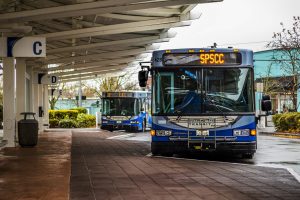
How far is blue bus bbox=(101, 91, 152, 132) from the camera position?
3903 centimetres

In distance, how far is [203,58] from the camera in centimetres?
1662

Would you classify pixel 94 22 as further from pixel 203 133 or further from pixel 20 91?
pixel 203 133

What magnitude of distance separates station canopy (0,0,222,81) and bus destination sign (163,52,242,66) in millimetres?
2183

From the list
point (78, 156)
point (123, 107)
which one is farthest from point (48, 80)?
point (78, 156)

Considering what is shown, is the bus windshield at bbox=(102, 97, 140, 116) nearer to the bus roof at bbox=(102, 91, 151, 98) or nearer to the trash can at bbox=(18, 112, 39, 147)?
the bus roof at bbox=(102, 91, 151, 98)

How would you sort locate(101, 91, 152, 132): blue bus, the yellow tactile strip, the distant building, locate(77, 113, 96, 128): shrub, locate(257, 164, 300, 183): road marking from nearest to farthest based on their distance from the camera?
the yellow tactile strip → locate(257, 164, 300, 183): road marking → locate(101, 91, 152, 132): blue bus → locate(77, 113, 96, 128): shrub → the distant building

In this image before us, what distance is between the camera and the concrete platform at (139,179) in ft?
31.8

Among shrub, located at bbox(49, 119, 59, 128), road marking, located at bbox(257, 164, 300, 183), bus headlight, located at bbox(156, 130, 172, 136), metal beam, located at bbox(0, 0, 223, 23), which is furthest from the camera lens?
shrub, located at bbox(49, 119, 59, 128)

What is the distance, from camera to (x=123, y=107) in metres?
39.3

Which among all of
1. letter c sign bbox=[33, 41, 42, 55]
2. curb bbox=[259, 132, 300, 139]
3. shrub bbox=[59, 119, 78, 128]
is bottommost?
curb bbox=[259, 132, 300, 139]

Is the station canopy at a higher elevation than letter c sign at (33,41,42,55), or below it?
higher

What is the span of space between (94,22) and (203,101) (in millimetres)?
9836

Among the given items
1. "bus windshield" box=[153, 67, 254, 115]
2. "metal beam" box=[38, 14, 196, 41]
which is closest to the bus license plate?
"bus windshield" box=[153, 67, 254, 115]

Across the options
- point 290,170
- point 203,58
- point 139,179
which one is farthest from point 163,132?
point 139,179
